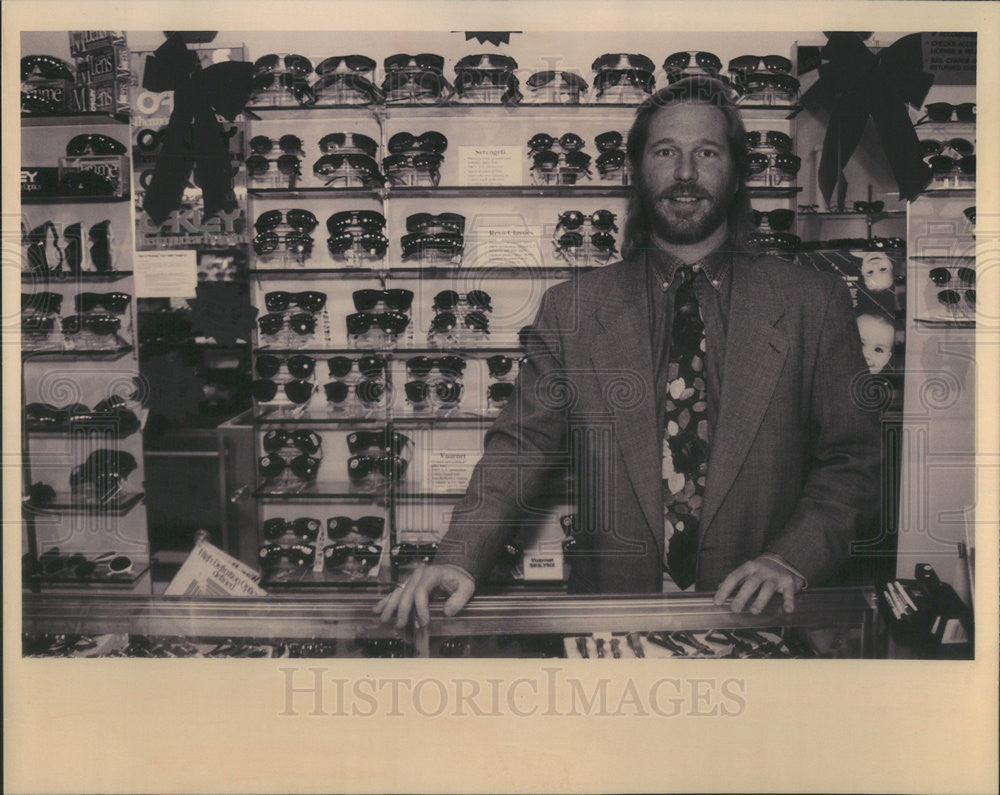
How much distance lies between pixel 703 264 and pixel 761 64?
63 centimetres

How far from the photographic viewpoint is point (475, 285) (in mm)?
2521

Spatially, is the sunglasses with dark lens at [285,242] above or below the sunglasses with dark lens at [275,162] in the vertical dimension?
below

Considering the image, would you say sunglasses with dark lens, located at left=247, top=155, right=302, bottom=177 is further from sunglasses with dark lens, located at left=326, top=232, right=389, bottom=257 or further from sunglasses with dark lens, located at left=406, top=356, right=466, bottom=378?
sunglasses with dark lens, located at left=406, top=356, right=466, bottom=378

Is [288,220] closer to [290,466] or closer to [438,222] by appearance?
[438,222]

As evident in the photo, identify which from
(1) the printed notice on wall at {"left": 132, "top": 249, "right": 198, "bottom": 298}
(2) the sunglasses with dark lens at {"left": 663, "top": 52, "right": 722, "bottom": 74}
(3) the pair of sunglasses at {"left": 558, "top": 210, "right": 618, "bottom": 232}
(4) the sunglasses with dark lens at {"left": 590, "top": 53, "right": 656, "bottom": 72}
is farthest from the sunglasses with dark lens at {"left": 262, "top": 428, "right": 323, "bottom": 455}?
(2) the sunglasses with dark lens at {"left": 663, "top": 52, "right": 722, "bottom": 74}

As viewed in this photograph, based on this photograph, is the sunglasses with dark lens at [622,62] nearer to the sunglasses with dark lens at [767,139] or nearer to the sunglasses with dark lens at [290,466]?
the sunglasses with dark lens at [767,139]

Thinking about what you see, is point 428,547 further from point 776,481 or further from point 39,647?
point 39,647

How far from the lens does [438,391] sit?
2557mm

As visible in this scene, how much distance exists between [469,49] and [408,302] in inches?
31.1

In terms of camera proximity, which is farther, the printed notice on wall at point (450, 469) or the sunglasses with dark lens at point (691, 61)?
the printed notice on wall at point (450, 469)

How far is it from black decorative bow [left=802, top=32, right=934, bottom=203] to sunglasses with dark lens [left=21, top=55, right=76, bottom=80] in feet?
7.47

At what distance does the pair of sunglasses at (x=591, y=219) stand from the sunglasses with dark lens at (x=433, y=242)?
0.32 m

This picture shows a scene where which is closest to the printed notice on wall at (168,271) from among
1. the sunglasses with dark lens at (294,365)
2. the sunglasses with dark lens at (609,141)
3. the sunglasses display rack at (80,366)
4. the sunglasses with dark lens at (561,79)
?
the sunglasses display rack at (80,366)

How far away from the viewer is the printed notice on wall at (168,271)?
2.54m
